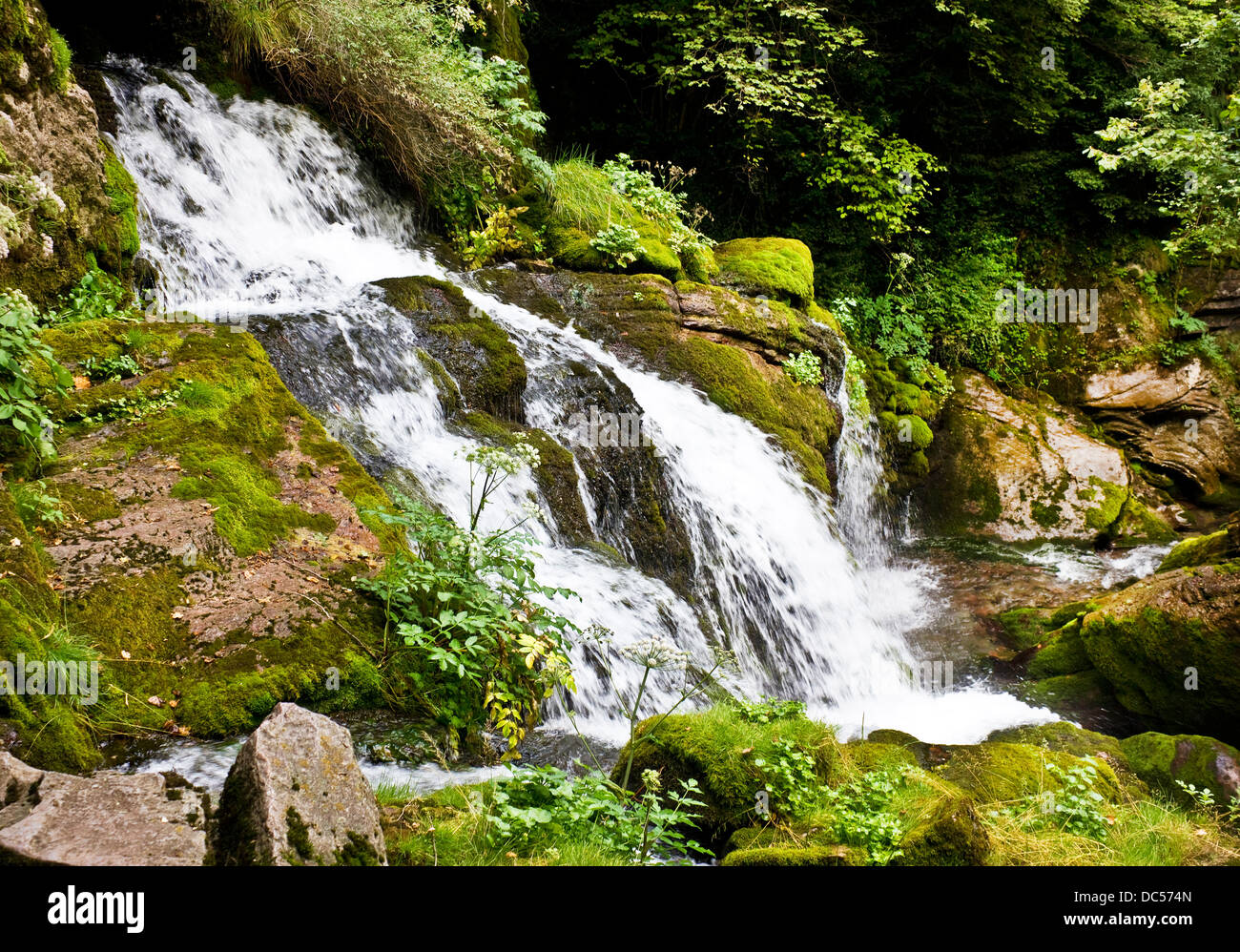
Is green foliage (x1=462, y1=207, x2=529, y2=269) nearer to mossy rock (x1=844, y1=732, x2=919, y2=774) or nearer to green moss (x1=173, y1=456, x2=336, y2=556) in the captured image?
green moss (x1=173, y1=456, x2=336, y2=556)

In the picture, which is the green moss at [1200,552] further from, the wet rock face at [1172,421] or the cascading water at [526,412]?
the wet rock face at [1172,421]

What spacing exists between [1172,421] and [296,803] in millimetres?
15939

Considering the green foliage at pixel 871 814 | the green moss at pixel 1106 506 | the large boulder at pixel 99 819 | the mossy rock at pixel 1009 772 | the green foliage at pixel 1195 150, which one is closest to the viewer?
the large boulder at pixel 99 819

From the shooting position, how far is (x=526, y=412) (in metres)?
7.04

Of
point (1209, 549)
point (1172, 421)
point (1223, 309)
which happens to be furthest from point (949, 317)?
point (1209, 549)

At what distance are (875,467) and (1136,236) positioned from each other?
8727 mm

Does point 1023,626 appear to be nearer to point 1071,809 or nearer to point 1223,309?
point 1071,809

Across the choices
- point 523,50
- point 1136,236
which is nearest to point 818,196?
point 523,50

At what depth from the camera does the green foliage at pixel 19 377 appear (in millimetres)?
3521

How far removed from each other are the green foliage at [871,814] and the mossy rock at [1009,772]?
2.00 feet

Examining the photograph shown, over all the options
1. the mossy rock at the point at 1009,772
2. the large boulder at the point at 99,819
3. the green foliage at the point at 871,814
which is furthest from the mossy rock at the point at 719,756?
the large boulder at the point at 99,819

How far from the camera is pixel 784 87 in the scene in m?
12.4

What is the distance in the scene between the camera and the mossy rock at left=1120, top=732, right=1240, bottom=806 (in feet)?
17.6

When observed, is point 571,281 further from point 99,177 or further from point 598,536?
point 99,177
